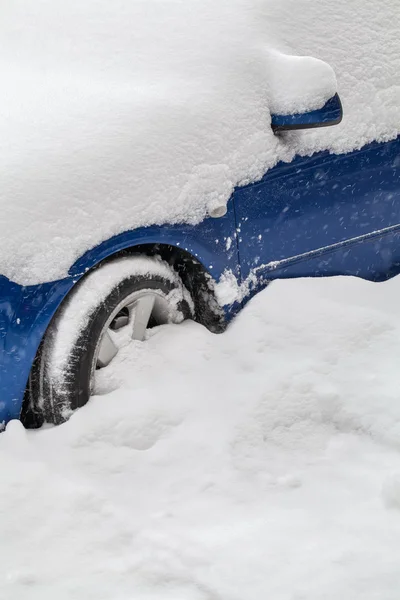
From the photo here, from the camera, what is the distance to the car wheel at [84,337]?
2.42 metres

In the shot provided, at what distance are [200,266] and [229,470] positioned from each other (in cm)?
85

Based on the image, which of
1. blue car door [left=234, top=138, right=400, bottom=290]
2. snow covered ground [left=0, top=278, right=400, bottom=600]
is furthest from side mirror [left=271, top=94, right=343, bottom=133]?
snow covered ground [left=0, top=278, right=400, bottom=600]

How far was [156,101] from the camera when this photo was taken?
8.63 feet

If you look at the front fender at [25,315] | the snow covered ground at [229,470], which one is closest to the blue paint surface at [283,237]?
the front fender at [25,315]

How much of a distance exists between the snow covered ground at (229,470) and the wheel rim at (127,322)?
5 cm

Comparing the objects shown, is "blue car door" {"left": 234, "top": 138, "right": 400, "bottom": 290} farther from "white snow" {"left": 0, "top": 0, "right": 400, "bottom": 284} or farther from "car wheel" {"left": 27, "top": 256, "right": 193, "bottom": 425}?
"car wheel" {"left": 27, "top": 256, "right": 193, "bottom": 425}

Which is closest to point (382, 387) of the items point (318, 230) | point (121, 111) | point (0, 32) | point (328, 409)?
point (328, 409)

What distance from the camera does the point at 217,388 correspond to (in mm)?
2652

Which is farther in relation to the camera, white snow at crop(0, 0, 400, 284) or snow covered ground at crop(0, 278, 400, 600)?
white snow at crop(0, 0, 400, 284)

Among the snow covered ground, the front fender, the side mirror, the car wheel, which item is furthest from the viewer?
the side mirror

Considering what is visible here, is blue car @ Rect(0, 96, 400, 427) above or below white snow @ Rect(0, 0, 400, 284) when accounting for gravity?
below

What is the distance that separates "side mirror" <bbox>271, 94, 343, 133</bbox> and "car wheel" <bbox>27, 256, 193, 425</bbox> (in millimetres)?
729

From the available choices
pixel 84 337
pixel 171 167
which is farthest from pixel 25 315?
pixel 171 167

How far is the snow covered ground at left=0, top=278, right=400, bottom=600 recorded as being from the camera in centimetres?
186
